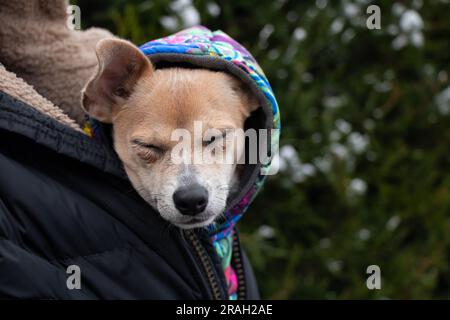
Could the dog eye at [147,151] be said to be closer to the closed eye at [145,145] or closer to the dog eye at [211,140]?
the closed eye at [145,145]

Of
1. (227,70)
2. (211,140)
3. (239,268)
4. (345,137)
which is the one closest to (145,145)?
(211,140)

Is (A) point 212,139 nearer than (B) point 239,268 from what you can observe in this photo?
Yes

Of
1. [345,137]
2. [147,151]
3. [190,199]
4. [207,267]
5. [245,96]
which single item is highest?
[345,137]

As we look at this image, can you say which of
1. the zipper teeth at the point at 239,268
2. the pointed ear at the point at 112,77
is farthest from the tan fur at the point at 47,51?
the zipper teeth at the point at 239,268

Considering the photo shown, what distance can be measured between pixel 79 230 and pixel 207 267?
38 centimetres

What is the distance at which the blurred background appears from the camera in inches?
112

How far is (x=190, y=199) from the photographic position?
58.2 inches

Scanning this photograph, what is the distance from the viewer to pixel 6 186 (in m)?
1.19

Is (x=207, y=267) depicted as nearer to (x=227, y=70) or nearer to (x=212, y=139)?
(x=212, y=139)

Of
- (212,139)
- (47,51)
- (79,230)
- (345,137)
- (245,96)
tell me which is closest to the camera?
(79,230)

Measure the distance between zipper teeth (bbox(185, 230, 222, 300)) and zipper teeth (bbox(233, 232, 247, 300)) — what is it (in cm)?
23

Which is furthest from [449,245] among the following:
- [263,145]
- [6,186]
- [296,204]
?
[6,186]

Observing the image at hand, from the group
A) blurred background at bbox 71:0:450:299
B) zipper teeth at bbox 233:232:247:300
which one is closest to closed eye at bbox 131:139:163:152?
zipper teeth at bbox 233:232:247:300

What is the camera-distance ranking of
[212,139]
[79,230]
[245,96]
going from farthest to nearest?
[245,96]
[212,139]
[79,230]
